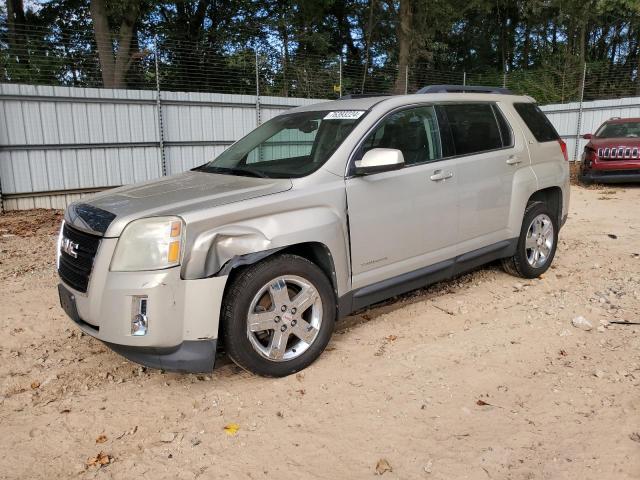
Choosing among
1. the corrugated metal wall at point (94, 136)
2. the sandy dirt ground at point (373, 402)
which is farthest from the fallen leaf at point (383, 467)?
the corrugated metal wall at point (94, 136)

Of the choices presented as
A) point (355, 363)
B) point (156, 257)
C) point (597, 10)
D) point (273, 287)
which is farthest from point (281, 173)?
point (597, 10)

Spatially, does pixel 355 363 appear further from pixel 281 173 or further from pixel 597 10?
pixel 597 10

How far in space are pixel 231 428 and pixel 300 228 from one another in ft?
4.10

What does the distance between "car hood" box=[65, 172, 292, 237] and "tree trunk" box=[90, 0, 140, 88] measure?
9565 mm

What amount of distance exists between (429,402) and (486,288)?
2.30m

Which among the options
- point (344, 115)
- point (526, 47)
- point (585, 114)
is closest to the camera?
point (344, 115)

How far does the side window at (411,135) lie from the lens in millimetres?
4109

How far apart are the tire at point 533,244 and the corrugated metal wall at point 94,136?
8626 mm

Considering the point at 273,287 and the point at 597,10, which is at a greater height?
the point at 597,10

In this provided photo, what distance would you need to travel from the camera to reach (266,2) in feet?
81.2

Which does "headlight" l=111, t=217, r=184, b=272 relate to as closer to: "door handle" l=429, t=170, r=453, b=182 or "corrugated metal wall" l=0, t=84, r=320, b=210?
"door handle" l=429, t=170, r=453, b=182

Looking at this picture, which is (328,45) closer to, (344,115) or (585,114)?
(585,114)

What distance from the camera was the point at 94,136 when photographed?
1091 cm

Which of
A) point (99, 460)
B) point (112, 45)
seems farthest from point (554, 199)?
point (112, 45)
